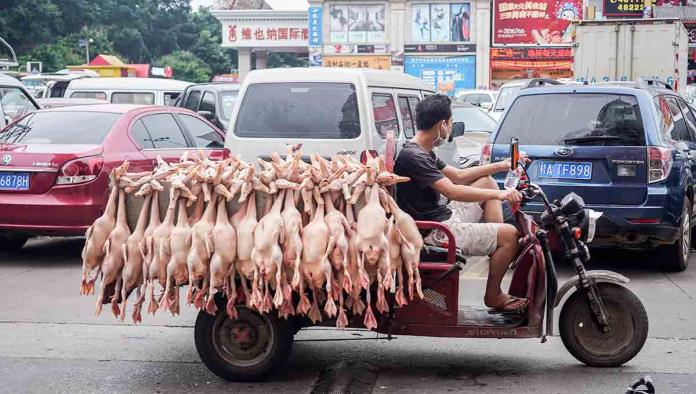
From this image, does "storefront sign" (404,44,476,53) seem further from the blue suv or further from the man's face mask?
the man's face mask

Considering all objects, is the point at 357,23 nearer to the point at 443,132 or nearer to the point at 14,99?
the point at 14,99

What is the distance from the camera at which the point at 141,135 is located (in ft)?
34.1

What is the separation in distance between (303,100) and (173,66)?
229 ft

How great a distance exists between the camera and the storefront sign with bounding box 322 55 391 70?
191 ft

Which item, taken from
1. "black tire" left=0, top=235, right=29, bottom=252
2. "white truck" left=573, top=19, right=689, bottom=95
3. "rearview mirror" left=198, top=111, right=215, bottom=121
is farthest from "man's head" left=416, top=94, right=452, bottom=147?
"white truck" left=573, top=19, right=689, bottom=95

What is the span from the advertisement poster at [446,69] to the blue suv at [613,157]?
4910cm

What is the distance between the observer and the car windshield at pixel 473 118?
665 inches

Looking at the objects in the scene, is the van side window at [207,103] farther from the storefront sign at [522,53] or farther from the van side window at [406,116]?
the storefront sign at [522,53]

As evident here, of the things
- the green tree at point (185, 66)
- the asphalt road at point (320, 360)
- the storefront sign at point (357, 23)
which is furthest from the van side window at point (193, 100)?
the green tree at point (185, 66)

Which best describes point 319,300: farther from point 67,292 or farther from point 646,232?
point 646,232

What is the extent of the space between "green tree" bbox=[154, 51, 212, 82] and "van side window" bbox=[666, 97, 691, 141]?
68695 mm

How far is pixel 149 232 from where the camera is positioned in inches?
213

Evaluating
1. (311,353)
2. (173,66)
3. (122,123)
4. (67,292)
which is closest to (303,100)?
(122,123)

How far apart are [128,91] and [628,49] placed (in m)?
8.73
